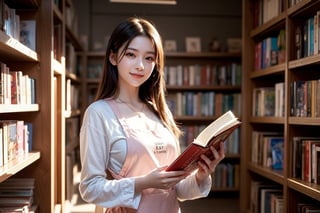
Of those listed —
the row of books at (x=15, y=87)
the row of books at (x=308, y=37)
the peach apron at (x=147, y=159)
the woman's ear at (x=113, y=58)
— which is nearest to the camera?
the peach apron at (x=147, y=159)

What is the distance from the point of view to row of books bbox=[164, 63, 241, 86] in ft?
13.5

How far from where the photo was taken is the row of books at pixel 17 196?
184 centimetres

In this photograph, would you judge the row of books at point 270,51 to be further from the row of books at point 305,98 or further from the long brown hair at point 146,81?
the long brown hair at point 146,81

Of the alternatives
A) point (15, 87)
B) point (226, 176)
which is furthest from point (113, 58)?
point (226, 176)

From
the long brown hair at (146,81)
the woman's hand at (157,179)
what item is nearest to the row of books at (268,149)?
the long brown hair at (146,81)

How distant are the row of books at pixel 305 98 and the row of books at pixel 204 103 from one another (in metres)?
1.99

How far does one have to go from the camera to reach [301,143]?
2080 millimetres

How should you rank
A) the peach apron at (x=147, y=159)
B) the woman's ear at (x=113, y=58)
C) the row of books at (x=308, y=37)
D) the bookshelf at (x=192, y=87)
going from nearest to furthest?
the peach apron at (x=147, y=159) → the woman's ear at (x=113, y=58) → the row of books at (x=308, y=37) → the bookshelf at (x=192, y=87)

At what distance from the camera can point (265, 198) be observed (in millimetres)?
2662

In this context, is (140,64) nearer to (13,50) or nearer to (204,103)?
(13,50)

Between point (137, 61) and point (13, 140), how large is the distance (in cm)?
82

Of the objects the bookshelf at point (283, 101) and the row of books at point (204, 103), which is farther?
the row of books at point (204, 103)

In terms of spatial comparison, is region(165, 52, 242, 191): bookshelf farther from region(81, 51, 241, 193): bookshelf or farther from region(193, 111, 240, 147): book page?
region(193, 111, 240, 147): book page

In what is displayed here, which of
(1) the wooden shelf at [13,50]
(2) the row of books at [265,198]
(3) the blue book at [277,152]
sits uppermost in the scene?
(1) the wooden shelf at [13,50]
